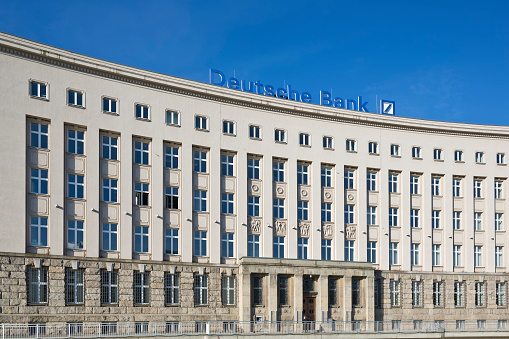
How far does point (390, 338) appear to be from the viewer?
51.1 m

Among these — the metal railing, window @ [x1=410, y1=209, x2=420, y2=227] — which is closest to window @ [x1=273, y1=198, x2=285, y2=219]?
the metal railing

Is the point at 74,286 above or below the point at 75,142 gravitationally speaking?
below

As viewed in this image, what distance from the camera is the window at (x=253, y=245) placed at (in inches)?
2158

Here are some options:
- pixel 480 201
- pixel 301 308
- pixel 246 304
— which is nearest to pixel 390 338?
pixel 301 308

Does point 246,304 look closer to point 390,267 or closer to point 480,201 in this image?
point 390,267

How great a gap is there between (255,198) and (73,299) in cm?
1693

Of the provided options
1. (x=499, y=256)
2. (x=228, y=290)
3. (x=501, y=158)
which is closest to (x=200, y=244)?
(x=228, y=290)

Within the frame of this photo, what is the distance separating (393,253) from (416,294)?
410 cm

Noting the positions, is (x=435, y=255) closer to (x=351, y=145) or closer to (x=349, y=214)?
(x=349, y=214)

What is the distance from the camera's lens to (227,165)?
2157 inches

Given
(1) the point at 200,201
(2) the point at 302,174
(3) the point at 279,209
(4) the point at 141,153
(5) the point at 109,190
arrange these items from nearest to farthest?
(5) the point at 109,190, (4) the point at 141,153, (1) the point at 200,201, (3) the point at 279,209, (2) the point at 302,174

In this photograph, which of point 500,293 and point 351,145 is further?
point 500,293

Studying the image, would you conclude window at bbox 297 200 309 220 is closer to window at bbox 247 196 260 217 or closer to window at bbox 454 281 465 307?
window at bbox 247 196 260 217

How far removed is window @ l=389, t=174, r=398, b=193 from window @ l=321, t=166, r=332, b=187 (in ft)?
20.5
